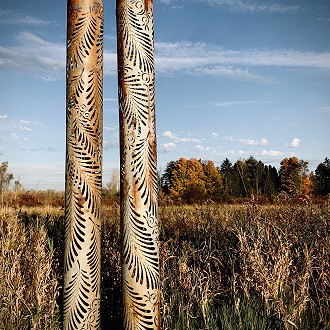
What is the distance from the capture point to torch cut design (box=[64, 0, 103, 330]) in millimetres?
2773

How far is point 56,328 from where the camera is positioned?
9.71 ft

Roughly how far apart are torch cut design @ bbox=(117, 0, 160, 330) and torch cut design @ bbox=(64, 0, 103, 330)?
283 mm

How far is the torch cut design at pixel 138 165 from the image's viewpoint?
8.40 feet

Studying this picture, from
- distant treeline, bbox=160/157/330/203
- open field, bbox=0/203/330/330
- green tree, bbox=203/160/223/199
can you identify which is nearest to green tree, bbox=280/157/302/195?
distant treeline, bbox=160/157/330/203

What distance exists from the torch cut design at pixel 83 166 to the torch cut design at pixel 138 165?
0.28 m

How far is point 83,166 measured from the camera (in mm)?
2838

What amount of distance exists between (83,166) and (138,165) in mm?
484

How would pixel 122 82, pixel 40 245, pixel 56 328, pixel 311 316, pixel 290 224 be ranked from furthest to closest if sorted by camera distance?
pixel 290 224 → pixel 40 245 → pixel 311 316 → pixel 56 328 → pixel 122 82

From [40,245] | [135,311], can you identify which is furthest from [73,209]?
[40,245]

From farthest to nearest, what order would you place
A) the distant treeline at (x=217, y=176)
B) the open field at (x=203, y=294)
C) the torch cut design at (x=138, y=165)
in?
the distant treeline at (x=217, y=176) → the open field at (x=203, y=294) → the torch cut design at (x=138, y=165)

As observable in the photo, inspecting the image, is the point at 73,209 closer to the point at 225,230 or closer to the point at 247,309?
the point at 247,309

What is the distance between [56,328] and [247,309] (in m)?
1.54

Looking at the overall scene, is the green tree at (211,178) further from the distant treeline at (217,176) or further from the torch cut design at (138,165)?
the torch cut design at (138,165)

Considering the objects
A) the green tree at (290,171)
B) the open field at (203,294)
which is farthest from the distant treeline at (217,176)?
the open field at (203,294)
